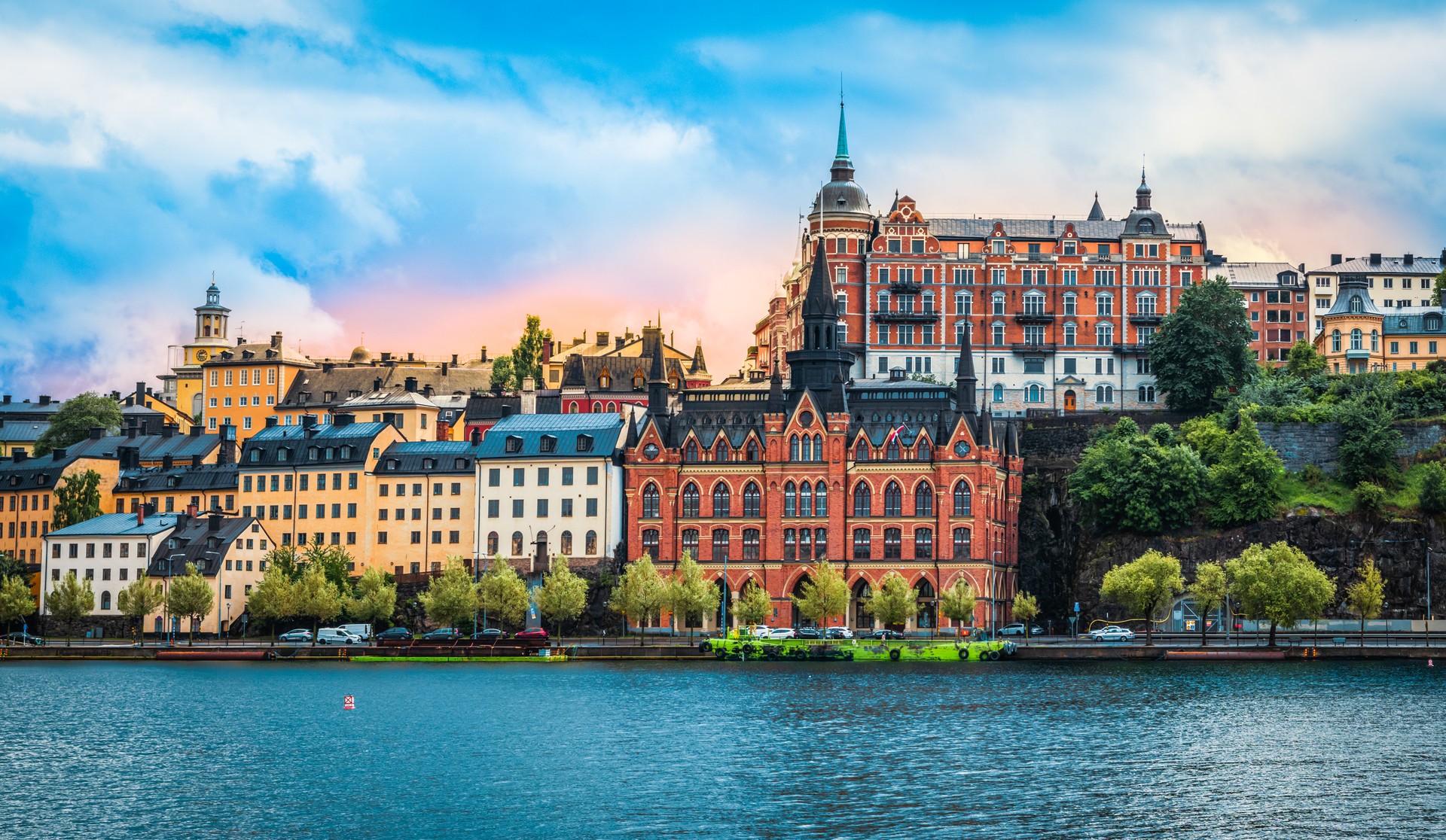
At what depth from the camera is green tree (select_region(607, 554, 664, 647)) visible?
Result: 14538 centimetres

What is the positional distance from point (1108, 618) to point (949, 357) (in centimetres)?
4355

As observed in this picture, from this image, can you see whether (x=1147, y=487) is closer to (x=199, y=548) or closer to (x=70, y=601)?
(x=199, y=548)

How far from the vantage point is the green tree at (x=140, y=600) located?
153750 millimetres

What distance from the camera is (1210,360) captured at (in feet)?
565

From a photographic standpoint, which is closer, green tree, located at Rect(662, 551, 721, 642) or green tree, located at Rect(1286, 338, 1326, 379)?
green tree, located at Rect(662, 551, 721, 642)

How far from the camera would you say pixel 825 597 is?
14825 cm

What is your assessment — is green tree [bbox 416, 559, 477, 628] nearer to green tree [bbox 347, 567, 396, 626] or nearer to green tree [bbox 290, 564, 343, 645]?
green tree [bbox 347, 567, 396, 626]

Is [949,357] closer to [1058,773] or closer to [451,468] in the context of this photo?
[451,468]

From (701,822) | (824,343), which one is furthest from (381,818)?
(824,343)

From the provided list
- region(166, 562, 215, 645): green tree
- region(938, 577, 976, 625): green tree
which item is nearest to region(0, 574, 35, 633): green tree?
region(166, 562, 215, 645): green tree

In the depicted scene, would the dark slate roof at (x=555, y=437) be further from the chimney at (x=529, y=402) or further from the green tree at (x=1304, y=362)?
the green tree at (x=1304, y=362)

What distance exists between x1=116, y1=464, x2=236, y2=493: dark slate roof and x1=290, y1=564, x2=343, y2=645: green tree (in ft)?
85.7

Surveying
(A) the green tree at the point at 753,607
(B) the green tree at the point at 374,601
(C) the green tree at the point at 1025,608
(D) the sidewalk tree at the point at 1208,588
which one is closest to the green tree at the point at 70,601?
(B) the green tree at the point at 374,601

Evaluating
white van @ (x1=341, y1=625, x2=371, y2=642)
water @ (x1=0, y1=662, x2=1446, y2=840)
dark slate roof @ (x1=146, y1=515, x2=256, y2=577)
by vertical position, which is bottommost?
water @ (x1=0, y1=662, x2=1446, y2=840)
